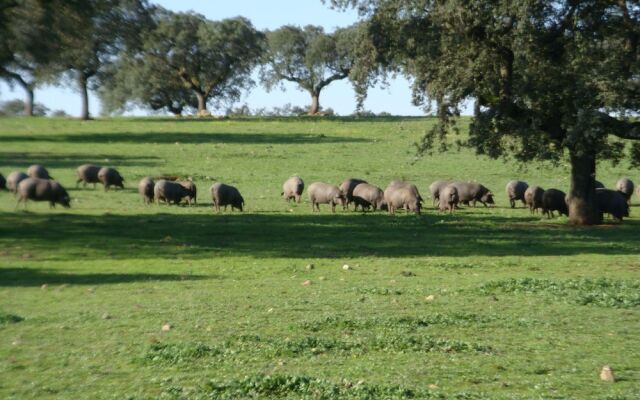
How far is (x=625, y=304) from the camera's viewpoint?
13.6 metres

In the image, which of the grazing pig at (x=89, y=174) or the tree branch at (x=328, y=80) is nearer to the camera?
the grazing pig at (x=89, y=174)

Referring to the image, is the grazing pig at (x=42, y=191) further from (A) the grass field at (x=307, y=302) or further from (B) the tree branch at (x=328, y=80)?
(B) the tree branch at (x=328, y=80)

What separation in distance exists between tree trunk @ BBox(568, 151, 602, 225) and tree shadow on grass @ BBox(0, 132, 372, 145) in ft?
89.9

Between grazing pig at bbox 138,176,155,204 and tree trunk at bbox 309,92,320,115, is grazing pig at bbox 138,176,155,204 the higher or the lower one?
the lower one

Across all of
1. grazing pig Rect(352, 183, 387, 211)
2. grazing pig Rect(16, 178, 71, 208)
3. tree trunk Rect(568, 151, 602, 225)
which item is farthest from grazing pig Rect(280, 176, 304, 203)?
tree trunk Rect(568, 151, 602, 225)

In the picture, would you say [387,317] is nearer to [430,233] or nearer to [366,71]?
[430,233]

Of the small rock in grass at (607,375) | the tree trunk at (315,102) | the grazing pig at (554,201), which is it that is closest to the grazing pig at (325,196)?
the grazing pig at (554,201)

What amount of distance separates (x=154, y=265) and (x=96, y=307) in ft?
19.7

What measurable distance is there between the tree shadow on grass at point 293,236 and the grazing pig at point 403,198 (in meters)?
1.10

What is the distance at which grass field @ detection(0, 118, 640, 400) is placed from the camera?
9.09 metres

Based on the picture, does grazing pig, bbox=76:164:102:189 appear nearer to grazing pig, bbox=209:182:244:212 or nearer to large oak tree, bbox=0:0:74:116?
grazing pig, bbox=209:182:244:212

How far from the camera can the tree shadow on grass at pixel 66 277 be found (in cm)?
1780

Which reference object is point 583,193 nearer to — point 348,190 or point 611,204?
point 611,204

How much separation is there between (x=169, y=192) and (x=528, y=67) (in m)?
14.1
